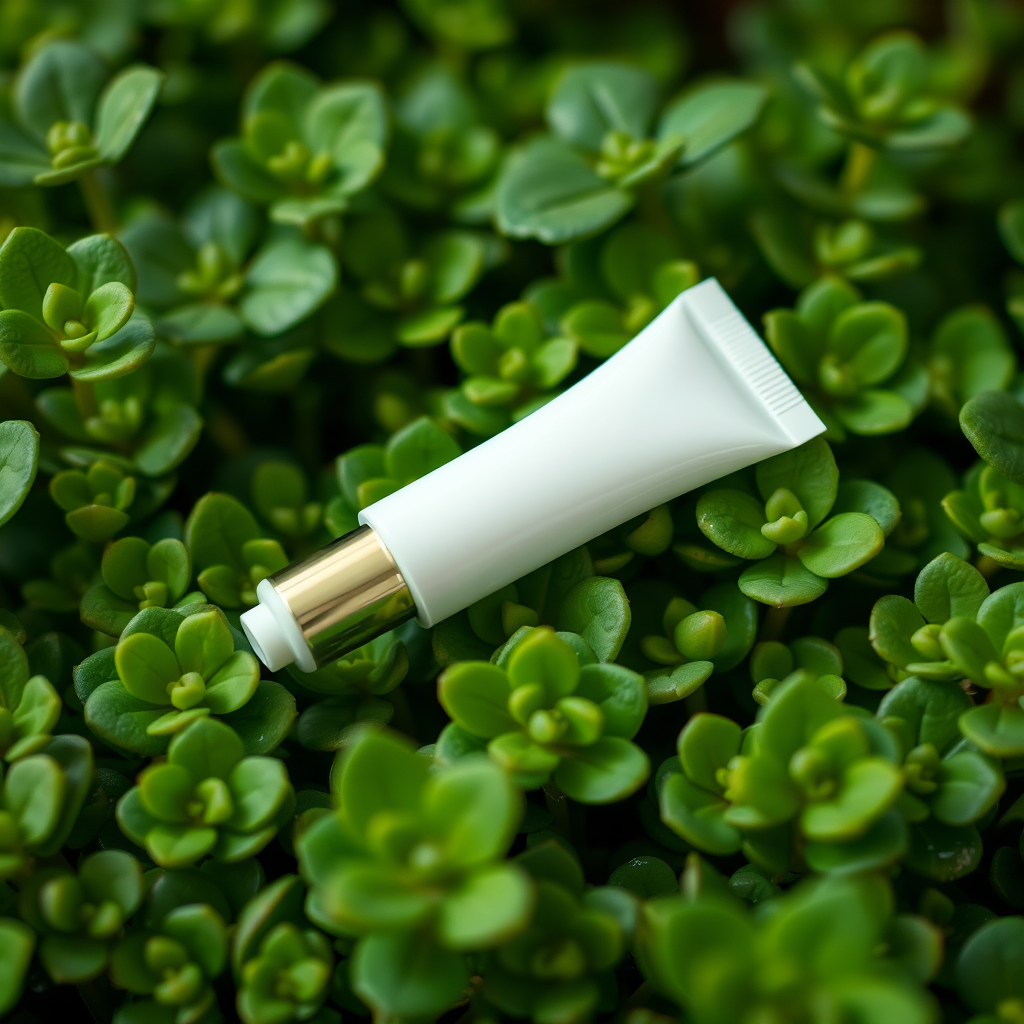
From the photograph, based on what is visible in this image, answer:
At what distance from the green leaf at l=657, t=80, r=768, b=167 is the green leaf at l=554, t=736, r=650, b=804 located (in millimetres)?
480

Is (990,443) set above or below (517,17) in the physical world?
below

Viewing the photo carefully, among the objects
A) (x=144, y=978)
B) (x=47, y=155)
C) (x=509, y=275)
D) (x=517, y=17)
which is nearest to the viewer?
(x=144, y=978)

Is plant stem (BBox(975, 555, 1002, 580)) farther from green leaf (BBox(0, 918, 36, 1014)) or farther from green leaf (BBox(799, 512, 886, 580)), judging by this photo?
green leaf (BBox(0, 918, 36, 1014))

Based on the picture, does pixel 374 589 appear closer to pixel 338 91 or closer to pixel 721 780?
pixel 721 780

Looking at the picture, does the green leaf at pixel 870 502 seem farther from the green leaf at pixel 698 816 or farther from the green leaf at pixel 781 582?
the green leaf at pixel 698 816

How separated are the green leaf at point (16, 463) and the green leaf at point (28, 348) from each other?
38mm

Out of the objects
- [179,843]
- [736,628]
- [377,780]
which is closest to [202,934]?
[179,843]

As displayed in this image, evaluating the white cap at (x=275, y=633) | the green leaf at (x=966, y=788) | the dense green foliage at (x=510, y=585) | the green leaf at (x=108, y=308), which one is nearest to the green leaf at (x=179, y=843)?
the dense green foliage at (x=510, y=585)

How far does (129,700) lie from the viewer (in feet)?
2.10

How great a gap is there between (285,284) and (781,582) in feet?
1.51

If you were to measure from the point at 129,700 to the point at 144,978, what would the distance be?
0.53 ft

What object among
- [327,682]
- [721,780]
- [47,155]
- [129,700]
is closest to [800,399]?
[721,780]

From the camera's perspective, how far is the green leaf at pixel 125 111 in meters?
0.78

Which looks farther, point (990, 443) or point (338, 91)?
point (338, 91)
